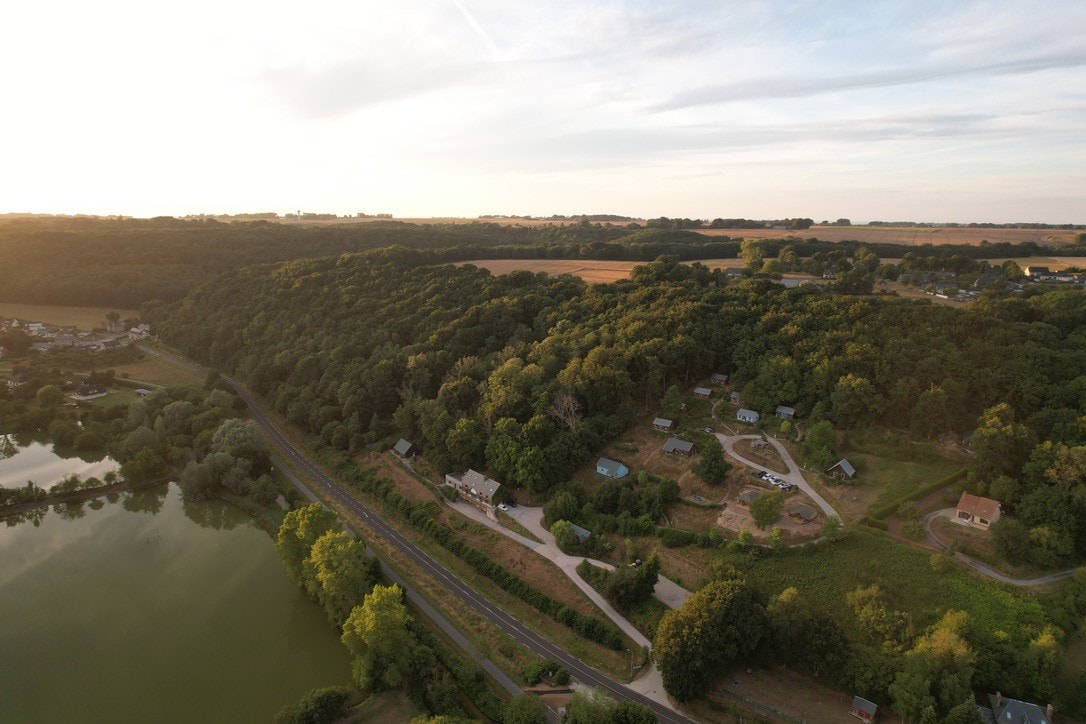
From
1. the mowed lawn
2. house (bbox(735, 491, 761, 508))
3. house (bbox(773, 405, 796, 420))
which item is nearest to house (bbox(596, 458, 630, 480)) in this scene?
house (bbox(735, 491, 761, 508))

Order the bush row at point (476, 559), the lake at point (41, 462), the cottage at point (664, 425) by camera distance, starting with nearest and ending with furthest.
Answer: the bush row at point (476, 559), the cottage at point (664, 425), the lake at point (41, 462)

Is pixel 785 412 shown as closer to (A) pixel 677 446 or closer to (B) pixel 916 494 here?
(A) pixel 677 446

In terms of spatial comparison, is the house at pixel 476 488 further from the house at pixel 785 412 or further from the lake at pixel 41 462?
the lake at pixel 41 462

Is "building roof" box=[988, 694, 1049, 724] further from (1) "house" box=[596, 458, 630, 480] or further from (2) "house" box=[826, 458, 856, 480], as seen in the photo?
(1) "house" box=[596, 458, 630, 480]

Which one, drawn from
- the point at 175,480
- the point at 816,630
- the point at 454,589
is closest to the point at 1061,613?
the point at 816,630

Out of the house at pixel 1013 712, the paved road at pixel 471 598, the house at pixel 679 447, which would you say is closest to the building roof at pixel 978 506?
the house at pixel 1013 712

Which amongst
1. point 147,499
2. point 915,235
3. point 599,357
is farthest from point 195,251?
point 915,235
